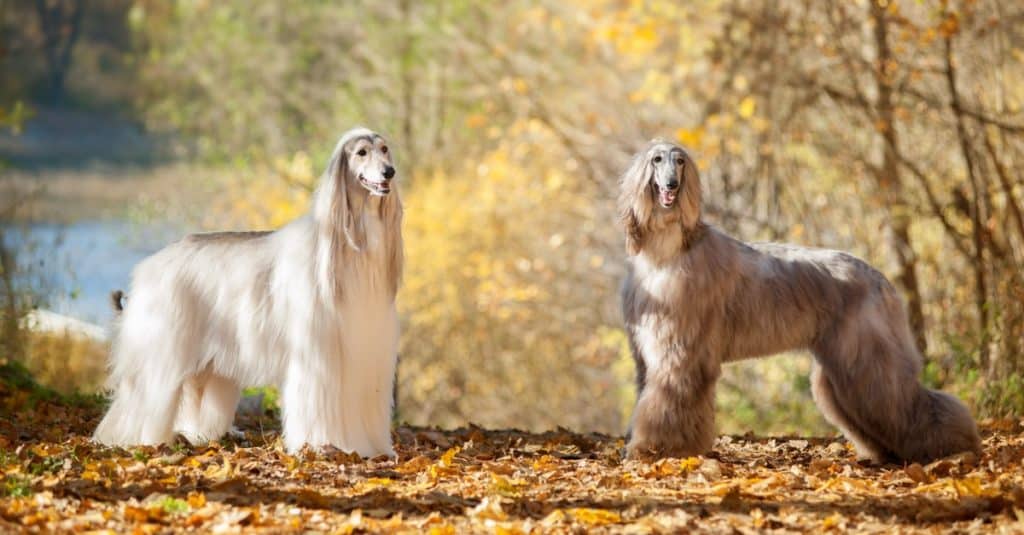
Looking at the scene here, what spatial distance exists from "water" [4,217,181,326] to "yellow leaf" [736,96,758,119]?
5065mm

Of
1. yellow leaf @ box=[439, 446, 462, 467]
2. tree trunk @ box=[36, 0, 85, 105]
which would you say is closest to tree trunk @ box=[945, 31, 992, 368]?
yellow leaf @ box=[439, 446, 462, 467]

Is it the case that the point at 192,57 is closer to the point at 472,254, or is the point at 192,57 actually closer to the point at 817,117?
the point at 472,254

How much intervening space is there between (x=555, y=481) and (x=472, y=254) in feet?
43.4

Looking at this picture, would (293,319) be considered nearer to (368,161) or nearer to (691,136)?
(368,161)

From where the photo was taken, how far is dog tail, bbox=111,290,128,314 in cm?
708

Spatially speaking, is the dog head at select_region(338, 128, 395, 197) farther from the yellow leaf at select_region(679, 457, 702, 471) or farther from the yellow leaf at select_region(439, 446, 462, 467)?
the yellow leaf at select_region(679, 457, 702, 471)

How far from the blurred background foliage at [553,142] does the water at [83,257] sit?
0.86 feet

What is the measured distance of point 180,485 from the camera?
5547mm

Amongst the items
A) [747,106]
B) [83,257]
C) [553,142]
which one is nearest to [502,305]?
[553,142]

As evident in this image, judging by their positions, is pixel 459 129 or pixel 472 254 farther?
pixel 459 129

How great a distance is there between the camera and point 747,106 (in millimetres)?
11898

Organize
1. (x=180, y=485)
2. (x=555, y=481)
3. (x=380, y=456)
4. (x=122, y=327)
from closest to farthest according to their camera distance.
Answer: (x=180, y=485) < (x=555, y=481) < (x=380, y=456) < (x=122, y=327)

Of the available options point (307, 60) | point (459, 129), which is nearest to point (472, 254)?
point (459, 129)

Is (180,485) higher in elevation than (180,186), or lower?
lower
